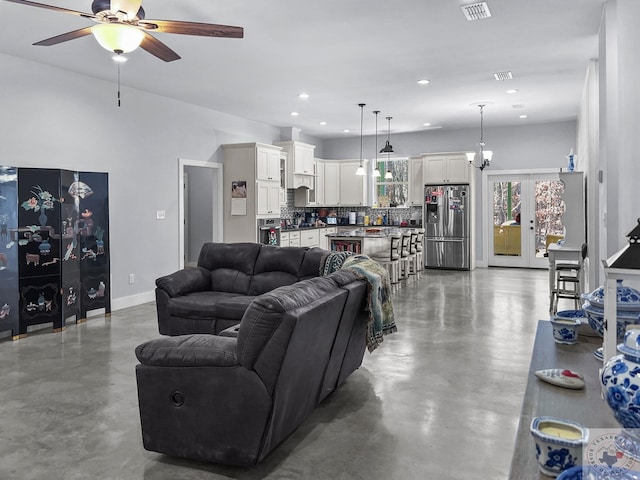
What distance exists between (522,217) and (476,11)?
7.44 meters

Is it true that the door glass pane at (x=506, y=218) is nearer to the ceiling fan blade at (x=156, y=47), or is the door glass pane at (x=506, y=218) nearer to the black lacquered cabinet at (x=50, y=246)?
the black lacquered cabinet at (x=50, y=246)

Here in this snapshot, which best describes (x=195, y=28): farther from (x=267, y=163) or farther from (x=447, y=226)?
(x=447, y=226)

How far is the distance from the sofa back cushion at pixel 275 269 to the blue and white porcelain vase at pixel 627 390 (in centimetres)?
408

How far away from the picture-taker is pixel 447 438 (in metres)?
3.05

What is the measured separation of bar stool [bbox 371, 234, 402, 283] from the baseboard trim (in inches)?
143

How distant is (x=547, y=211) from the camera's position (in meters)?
10.9

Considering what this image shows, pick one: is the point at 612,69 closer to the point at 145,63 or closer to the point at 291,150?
the point at 145,63

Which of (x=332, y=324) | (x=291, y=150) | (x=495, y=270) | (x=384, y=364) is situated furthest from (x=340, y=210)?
(x=332, y=324)

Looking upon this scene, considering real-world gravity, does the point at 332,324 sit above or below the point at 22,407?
above

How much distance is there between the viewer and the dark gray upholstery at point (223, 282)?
15.9ft

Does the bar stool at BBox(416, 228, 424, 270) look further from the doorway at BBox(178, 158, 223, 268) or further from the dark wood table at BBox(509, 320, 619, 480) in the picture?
the dark wood table at BBox(509, 320, 619, 480)

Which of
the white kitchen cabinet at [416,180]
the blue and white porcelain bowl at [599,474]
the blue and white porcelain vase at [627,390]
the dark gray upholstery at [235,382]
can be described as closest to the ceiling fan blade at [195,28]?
the dark gray upholstery at [235,382]

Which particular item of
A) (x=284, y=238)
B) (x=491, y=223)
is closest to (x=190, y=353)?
(x=284, y=238)

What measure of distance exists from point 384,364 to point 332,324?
155 cm
